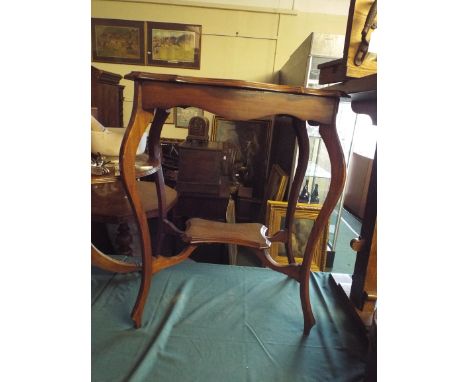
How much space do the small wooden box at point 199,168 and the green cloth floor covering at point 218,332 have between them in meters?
1.38

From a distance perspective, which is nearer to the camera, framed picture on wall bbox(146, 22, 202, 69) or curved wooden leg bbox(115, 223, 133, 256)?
curved wooden leg bbox(115, 223, 133, 256)

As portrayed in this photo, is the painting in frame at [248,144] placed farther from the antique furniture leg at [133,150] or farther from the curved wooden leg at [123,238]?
the antique furniture leg at [133,150]

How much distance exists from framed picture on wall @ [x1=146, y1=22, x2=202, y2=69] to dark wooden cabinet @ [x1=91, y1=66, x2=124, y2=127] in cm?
78

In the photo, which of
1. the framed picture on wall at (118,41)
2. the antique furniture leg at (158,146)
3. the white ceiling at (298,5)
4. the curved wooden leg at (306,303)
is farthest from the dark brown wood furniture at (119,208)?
the white ceiling at (298,5)

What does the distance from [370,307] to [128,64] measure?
374cm

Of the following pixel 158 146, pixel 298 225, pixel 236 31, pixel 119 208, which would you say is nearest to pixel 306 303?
pixel 158 146

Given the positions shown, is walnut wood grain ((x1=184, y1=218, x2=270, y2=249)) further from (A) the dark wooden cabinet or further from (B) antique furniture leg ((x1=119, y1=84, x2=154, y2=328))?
(A) the dark wooden cabinet

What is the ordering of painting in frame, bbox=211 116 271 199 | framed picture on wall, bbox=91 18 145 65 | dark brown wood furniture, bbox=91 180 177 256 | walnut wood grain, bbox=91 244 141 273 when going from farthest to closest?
painting in frame, bbox=211 116 271 199 → framed picture on wall, bbox=91 18 145 65 → dark brown wood furniture, bbox=91 180 177 256 → walnut wood grain, bbox=91 244 141 273

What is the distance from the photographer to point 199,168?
2.60 metres

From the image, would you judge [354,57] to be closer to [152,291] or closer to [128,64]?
[152,291]

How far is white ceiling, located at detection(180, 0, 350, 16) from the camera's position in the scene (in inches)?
134

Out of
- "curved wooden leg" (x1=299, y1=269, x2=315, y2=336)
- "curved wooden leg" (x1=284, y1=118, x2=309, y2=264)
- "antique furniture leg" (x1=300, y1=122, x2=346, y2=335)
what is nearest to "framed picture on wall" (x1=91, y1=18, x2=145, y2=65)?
"curved wooden leg" (x1=284, y1=118, x2=309, y2=264)
